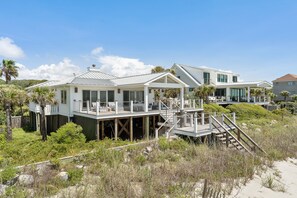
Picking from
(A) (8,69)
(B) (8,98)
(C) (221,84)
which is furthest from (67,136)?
(C) (221,84)

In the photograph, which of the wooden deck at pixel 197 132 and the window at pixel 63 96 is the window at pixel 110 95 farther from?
the wooden deck at pixel 197 132

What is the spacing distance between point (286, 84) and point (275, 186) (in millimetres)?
49996

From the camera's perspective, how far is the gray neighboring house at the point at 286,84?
4697 cm

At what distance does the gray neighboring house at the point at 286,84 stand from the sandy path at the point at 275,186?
4408 cm

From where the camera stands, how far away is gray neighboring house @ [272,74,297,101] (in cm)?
4697

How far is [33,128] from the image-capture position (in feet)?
75.3

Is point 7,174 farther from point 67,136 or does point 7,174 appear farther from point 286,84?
point 286,84

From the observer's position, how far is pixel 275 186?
8312 millimetres

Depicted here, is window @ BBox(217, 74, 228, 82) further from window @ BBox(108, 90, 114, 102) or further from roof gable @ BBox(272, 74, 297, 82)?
window @ BBox(108, 90, 114, 102)

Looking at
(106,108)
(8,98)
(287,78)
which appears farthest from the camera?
(287,78)

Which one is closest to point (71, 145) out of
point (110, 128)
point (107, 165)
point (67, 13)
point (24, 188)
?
point (107, 165)

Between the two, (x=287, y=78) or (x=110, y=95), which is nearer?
(x=110, y=95)

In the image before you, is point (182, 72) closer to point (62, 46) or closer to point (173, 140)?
point (62, 46)

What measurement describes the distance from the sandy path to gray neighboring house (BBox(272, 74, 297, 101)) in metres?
44.1
